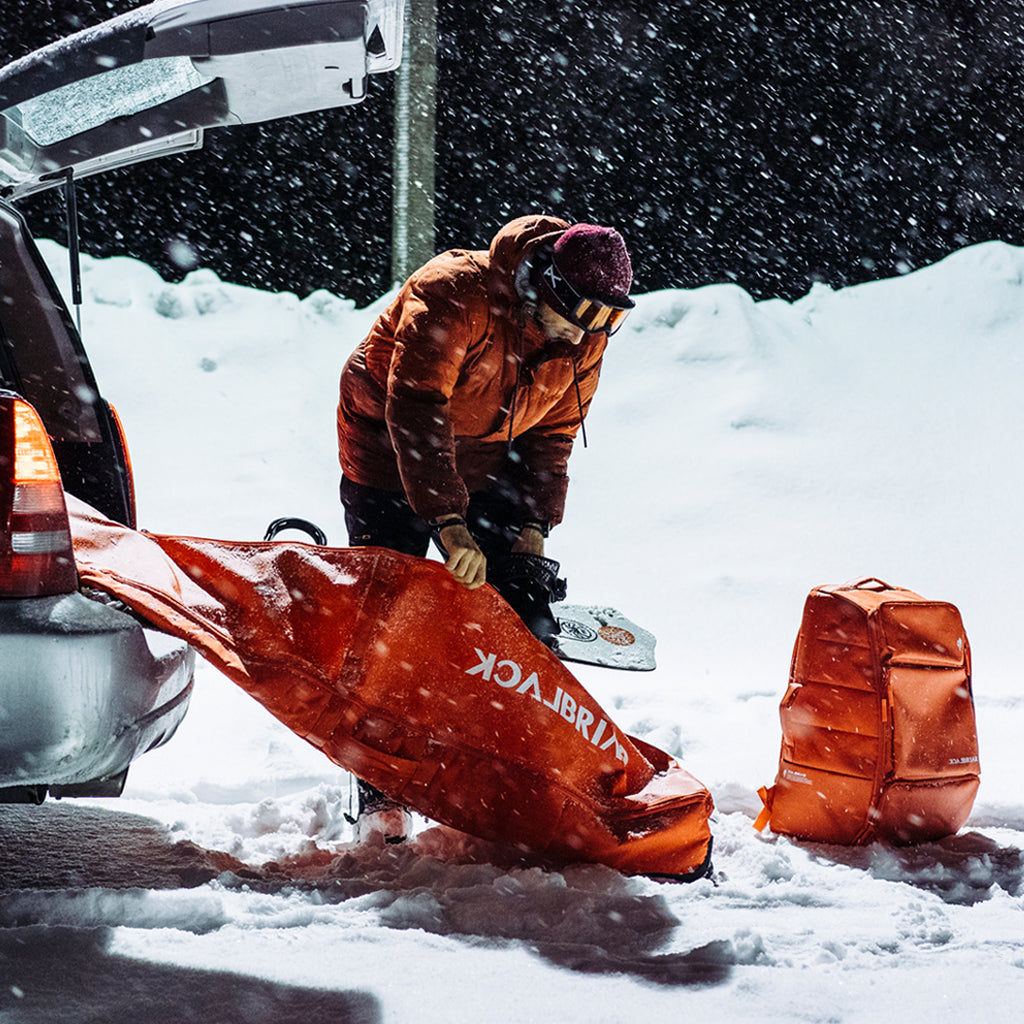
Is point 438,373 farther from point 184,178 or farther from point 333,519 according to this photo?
point 184,178

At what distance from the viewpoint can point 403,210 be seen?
6371 millimetres

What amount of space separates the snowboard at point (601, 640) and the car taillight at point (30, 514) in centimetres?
106

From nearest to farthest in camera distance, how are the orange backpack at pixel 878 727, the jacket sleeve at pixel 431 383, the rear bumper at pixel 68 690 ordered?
the rear bumper at pixel 68 690
the jacket sleeve at pixel 431 383
the orange backpack at pixel 878 727

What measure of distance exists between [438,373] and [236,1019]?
130 cm

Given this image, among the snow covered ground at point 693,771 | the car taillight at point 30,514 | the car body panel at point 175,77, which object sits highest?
the car body panel at point 175,77

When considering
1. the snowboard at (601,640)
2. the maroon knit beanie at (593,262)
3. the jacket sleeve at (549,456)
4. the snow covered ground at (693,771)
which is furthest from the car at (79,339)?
the jacket sleeve at (549,456)

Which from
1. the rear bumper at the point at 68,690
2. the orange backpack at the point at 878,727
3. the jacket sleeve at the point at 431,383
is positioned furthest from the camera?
the orange backpack at the point at 878,727

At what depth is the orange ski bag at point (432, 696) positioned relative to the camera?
1752mm

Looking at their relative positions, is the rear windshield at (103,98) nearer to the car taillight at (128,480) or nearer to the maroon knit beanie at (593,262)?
the car taillight at (128,480)

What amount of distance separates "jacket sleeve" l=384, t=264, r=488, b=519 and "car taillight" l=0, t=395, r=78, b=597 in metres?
0.72

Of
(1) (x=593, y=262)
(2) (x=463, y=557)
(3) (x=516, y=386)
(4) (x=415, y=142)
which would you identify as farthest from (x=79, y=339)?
(4) (x=415, y=142)

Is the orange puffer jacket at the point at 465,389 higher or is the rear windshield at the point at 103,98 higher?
the rear windshield at the point at 103,98

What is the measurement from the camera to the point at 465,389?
2240 mm

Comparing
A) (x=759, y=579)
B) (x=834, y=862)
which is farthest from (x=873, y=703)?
(x=759, y=579)
